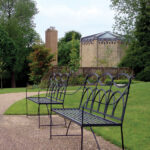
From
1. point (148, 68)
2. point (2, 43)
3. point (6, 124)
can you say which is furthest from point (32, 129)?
point (2, 43)

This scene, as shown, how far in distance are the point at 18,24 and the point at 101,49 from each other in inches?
447

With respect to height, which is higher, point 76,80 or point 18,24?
point 18,24

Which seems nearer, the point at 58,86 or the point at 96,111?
the point at 96,111

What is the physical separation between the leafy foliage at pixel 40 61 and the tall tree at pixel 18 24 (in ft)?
43.7

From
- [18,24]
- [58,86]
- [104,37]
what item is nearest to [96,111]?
[58,86]

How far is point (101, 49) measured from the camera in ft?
131

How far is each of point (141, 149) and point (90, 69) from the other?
22.8 meters

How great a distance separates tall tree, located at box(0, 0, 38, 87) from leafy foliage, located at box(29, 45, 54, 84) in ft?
43.7

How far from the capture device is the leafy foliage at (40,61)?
25422mm

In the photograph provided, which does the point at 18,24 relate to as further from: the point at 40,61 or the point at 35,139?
the point at 35,139

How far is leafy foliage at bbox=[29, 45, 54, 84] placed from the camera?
2542 cm

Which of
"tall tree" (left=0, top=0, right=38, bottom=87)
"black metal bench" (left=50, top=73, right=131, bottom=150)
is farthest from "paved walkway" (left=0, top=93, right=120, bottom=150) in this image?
"tall tree" (left=0, top=0, right=38, bottom=87)

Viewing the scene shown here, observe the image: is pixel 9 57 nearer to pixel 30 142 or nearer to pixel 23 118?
pixel 23 118

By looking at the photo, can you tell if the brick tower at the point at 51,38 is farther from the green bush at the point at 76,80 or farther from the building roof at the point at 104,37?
the green bush at the point at 76,80
